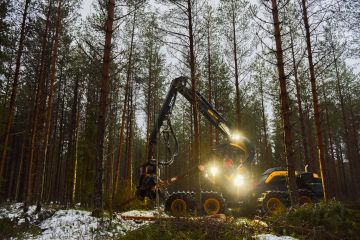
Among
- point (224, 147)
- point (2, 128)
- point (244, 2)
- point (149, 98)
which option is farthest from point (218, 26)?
point (2, 128)

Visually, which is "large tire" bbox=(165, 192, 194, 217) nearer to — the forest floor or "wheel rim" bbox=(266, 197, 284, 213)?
the forest floor

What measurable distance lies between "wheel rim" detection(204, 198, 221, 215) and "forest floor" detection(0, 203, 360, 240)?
3.72 m

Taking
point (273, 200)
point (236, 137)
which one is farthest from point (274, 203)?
point (236, 137)

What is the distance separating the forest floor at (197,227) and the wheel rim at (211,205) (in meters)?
3.72

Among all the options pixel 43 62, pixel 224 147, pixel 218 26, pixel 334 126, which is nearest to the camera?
pixel 224 147

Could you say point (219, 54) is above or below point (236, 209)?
above

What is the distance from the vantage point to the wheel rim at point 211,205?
39.7 feet

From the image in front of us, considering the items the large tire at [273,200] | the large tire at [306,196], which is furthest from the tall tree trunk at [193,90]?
the large tire at [306,196]

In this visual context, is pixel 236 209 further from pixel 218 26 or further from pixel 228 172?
pixel 218 26

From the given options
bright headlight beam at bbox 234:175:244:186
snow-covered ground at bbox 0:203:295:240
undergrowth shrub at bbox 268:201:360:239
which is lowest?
snow-covered ground at bbox 0:203:295:240

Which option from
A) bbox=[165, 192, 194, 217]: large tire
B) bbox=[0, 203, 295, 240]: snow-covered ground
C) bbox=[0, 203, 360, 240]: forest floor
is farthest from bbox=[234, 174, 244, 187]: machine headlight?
bbox=[0, 203, 295, 240]: snow-covered ground

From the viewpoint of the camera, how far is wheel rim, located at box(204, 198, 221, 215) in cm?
1209

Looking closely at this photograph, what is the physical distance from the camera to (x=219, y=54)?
2097cm

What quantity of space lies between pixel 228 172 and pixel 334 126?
2401 cm
